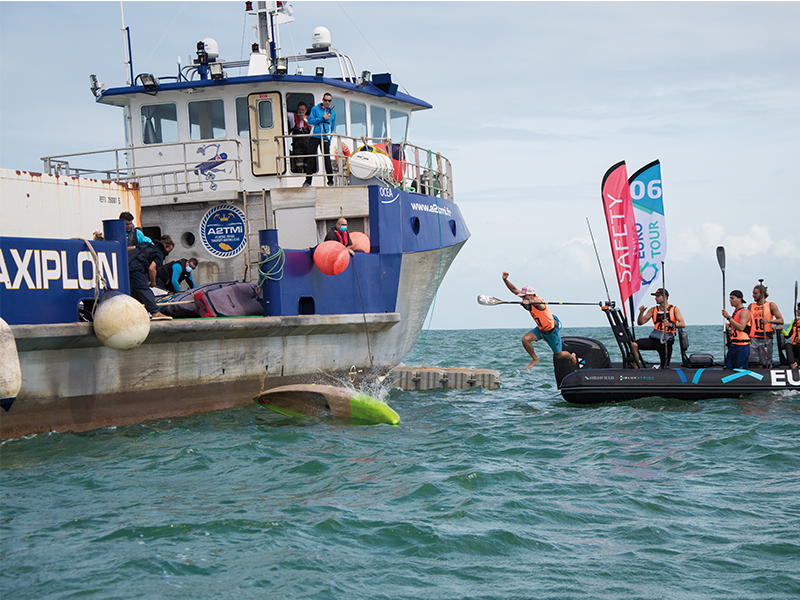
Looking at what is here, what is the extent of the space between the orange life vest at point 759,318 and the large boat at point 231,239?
17.5 ft

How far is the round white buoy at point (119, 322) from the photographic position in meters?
8.07

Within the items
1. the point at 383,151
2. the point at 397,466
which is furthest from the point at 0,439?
the point at 383,151

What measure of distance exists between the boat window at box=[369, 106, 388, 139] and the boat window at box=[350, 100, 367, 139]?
0.76 feet

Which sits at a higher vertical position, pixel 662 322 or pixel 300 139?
pixel 300 139

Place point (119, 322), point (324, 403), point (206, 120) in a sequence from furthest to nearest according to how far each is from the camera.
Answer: point (206, 120)
point (324, 403)
point (119, 322)

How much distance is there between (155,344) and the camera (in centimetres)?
922

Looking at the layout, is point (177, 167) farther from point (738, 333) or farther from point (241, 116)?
point (738, 333)

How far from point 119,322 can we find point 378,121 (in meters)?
8.07

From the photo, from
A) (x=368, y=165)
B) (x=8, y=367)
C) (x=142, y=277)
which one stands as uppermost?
(x=368, y=165)

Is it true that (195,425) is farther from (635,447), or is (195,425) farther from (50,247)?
(635,447)

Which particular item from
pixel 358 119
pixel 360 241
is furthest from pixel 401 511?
pixel 358 119

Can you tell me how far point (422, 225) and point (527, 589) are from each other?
9.39 m

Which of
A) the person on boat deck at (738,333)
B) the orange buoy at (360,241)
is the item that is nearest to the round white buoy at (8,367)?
the orange buoy at (360,241)

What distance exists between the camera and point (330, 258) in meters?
11.0
